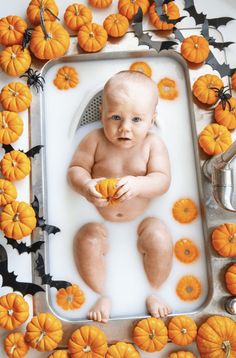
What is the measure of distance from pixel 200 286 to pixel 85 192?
13.8 inches

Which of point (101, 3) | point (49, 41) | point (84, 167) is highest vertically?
point (101, 3)

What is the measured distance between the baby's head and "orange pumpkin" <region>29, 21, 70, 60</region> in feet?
0.64

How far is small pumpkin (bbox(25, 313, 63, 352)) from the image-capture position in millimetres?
1133

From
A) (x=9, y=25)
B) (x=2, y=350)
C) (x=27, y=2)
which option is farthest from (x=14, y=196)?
(x=27, y=2)

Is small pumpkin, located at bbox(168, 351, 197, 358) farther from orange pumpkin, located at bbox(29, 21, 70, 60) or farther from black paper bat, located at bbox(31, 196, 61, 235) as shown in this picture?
orange pumpkin, located at bbox(29, 21, 70, 60)

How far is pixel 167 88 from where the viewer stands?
4.39ft

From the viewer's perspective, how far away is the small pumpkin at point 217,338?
3.70 ft

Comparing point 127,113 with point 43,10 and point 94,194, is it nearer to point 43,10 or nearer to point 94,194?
point 94,194

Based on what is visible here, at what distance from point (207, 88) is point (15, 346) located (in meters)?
0.77

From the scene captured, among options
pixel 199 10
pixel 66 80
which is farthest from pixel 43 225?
pixel 199 10

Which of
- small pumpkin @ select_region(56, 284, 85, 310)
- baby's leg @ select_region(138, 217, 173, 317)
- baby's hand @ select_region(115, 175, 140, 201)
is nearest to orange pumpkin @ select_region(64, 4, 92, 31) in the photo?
baby's hand @ select_region(115, 175, 140, 201)

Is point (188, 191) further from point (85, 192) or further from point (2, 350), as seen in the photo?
point (2, 350)

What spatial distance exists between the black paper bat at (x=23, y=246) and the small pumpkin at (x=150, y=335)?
295 mm

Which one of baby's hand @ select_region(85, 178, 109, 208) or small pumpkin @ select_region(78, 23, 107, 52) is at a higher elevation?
small pumpkin @ select_region(78, 23, 107, 52)
